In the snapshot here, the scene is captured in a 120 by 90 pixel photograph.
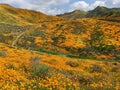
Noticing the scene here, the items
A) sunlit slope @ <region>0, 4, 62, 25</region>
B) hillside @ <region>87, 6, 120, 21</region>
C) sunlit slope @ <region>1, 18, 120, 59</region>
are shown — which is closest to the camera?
sunlit slope @ <region>1, 18, 120, 59</region>

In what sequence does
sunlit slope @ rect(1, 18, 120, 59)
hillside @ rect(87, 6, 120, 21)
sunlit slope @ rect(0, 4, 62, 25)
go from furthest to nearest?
sunlit slope @ rect(0, 4, 62, 25) → hillside @ rect(87, 6, 120, 21) → sunlit slope @ rect(1, 18, 120, 59)

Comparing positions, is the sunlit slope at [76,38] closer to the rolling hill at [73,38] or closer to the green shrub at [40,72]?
the rolling hill at [73,38]

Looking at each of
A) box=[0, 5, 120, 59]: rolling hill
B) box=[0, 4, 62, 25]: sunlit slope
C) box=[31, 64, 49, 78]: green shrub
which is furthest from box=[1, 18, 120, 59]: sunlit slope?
box=[31, 64, 49, 78]: green shrub

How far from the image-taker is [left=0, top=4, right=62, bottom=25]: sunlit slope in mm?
98113

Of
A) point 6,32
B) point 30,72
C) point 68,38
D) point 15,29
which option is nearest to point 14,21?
point 15,29

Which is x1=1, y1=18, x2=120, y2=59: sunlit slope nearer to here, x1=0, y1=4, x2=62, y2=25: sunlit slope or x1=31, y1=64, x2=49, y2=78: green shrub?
x1=0, y1=4, x2=62, y2=25: sunlit slope

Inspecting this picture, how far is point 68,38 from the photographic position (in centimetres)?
6644

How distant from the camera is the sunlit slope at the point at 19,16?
322 ft

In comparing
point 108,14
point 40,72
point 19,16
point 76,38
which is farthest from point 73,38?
point 108,14

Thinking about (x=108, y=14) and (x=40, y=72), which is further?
(x=108, y=14)

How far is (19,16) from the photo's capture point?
110 meters

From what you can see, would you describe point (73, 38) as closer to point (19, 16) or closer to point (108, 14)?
point (19, 16)

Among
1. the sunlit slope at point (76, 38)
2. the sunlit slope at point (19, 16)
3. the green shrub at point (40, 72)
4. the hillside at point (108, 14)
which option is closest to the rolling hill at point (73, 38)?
the sunlit slope at point (76, 38)

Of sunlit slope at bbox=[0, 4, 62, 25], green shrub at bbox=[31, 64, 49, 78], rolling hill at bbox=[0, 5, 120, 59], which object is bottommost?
rolling hill at bbox=[0, 5, 120, 59]
